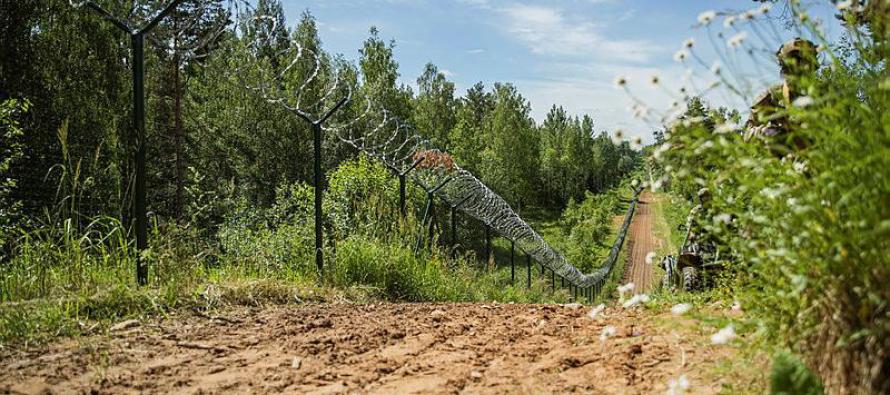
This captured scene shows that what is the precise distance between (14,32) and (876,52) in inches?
495

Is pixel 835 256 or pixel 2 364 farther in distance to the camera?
pixel 2 364

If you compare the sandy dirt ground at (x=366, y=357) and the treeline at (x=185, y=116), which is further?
the treeline at (x=185, y=116)

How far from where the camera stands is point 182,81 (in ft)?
63.3

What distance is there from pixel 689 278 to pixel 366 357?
3427 mm

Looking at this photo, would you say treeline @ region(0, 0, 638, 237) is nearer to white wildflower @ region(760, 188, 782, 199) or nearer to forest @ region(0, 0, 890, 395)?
forest @ region(0, 0, 890, 395)

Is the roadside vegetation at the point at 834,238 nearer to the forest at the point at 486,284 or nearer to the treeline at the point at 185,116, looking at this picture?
the forest at the point at 486,284

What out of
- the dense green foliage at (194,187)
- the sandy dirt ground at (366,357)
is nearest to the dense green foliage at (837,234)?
the sandy dirt ground at (366,357)

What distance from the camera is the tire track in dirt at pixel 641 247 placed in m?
28.7

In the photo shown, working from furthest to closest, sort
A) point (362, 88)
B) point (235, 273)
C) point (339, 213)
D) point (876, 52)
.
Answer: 1. point (362, 88)
2. point (339, 213)
3. point (235, 273)
4. point (876, 52)

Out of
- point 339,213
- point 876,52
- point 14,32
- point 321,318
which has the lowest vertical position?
point 321,318

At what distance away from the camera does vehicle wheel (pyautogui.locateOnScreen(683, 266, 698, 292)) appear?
5492 mm

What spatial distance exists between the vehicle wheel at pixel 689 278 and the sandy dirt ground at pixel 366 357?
1.84 metres

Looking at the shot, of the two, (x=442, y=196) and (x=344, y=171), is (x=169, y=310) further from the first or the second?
(x=344, y=171)

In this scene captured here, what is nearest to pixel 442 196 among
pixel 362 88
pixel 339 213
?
pixel 339 213
